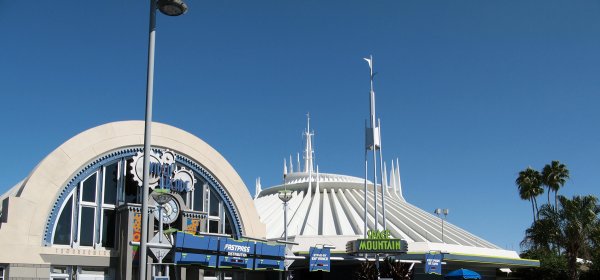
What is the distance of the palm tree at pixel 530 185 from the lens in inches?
2459

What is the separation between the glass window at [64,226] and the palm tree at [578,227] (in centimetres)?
3377

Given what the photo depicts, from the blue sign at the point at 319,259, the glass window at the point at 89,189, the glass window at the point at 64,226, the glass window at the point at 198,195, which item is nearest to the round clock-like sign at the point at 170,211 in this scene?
the glass window at the point at 198,195

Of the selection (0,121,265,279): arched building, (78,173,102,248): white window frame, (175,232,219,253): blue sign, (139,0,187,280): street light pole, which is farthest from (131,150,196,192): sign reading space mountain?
(139,0,187,280): street light pole

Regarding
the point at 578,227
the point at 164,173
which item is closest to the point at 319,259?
the point at 164,173

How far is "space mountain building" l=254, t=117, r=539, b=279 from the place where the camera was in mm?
40406

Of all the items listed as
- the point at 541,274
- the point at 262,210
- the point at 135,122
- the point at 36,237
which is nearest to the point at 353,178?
the point at 262,210

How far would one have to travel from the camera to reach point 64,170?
2758cm

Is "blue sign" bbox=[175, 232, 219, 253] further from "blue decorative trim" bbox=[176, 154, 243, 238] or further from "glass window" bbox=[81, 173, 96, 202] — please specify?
"blue decorative trim" bbox=[176, 154, 243, 238]

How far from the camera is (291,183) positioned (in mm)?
55062

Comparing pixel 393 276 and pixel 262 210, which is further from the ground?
pixel 262 210

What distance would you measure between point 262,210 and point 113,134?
23.6 metres

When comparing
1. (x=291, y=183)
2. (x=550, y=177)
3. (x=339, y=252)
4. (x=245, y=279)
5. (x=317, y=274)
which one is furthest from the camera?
(x=550, y=177)

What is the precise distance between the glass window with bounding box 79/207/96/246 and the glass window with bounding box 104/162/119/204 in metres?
0.92

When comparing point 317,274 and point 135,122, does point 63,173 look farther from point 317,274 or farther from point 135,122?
A: point 317,274
